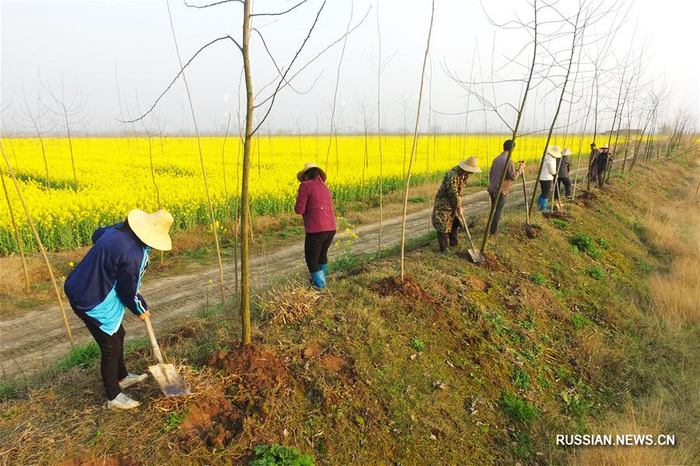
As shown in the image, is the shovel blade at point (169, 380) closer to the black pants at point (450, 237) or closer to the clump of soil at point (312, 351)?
the clump of soil at point (312, 351)

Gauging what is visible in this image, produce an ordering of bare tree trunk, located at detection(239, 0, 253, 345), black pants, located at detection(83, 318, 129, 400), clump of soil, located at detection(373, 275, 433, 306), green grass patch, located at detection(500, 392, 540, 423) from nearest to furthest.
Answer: bare tree trunk, located at detection(239, 0, 253, 345) → black pants, located at detection(83, 318, 129, 400) → green grass patch, located at detection(500, 392, 540, 423) → clump of soil, located at detection(373, 275, 433, 306)

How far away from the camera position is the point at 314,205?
5.08 meters

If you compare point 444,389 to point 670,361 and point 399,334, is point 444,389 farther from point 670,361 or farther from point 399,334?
point 670,361

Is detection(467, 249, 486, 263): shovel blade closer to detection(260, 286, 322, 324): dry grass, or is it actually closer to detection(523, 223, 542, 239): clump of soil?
detection(523, 223, 542, 239): clump of soil

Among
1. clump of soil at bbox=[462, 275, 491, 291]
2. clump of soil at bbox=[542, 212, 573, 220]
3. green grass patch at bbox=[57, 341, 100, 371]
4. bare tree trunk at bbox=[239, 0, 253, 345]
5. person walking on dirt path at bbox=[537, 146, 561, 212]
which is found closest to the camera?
bare tree trunk at bbox=[239, 0, 253, 345]

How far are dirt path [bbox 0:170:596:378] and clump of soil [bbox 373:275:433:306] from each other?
75.6 inches

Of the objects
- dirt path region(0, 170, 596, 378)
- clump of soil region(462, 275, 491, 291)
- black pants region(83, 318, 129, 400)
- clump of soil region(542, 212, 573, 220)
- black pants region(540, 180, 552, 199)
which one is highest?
black pants region(540, 180, 552, 199)

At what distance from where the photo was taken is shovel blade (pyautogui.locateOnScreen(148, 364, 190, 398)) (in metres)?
2.84

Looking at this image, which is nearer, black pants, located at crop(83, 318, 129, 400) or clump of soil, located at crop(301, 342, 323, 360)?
black pants, located at crop(83, 318, 129, 400)

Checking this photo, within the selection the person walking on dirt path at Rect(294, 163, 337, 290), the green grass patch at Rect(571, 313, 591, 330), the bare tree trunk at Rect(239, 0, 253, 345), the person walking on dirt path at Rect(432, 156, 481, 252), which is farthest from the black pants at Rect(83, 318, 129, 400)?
the green grass patch at Rect(571, 313, 591, 330)

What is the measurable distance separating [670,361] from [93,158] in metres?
22.6

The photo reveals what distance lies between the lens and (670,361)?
5113 millimetres

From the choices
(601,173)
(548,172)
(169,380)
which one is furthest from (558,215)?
(169,380)

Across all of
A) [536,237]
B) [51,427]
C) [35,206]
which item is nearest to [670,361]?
[536,237]
